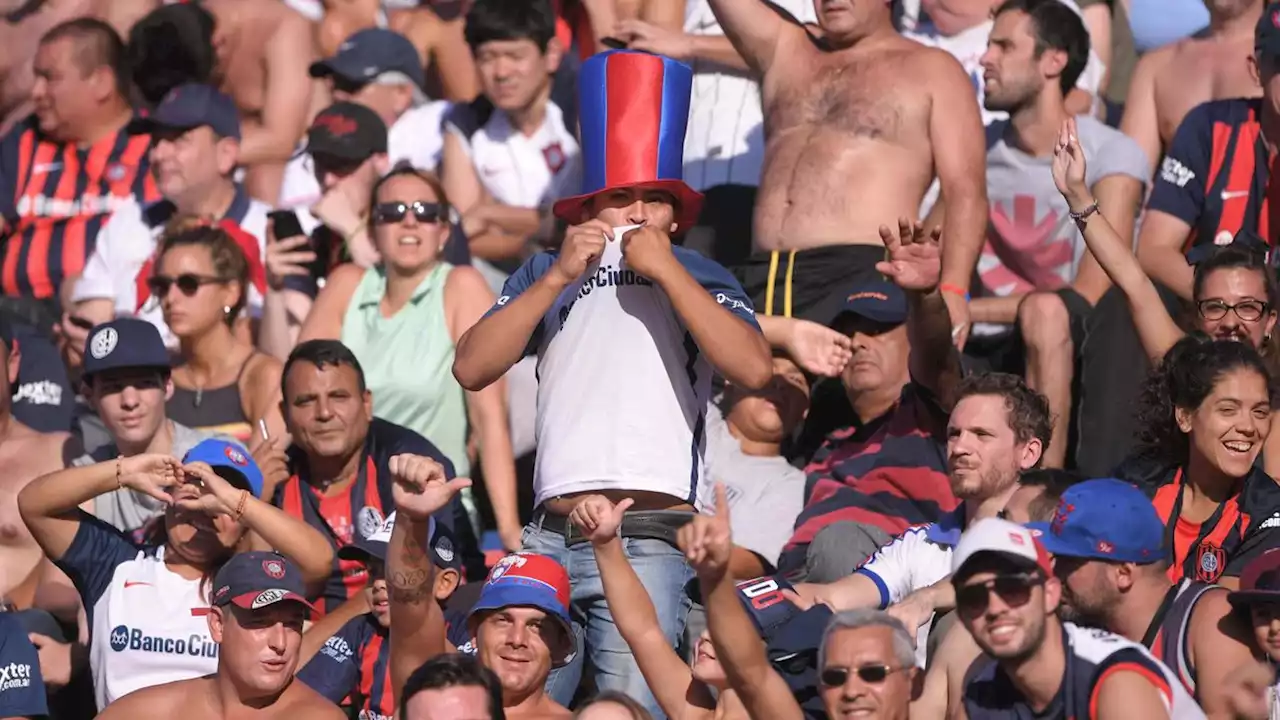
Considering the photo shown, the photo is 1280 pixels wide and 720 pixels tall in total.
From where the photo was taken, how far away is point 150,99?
1070 centimetres

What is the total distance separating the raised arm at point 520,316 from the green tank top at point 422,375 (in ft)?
6.65

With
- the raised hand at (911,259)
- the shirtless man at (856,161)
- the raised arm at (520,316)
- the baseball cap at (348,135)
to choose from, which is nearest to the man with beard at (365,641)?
the raised arm at (520,316)

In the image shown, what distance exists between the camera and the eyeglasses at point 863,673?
18.4 ft

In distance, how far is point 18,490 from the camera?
8336 mm

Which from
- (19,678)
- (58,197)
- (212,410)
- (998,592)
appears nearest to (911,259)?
(998,592)

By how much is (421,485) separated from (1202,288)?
278 centimetres

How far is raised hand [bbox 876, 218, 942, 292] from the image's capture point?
7.25 metres

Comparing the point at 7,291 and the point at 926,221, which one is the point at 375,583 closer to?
the point at 926,221

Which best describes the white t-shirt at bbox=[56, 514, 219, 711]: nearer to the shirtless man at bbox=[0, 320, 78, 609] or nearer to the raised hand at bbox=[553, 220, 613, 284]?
the shirtless man at bbox=[0, 320, 78, 609]

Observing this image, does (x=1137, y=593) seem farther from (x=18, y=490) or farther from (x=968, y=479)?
(x=18, y=490)

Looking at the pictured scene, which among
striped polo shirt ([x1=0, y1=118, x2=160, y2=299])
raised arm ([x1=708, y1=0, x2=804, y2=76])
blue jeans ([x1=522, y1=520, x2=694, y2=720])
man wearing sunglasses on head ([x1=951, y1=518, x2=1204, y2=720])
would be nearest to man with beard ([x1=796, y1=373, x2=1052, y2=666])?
blue jeans ([x1=522, y1=520, x2=694, y2=720])

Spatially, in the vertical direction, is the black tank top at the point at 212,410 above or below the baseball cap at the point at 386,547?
above

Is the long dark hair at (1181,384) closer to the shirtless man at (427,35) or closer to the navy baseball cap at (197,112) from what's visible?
the shirtless man at (427,35)

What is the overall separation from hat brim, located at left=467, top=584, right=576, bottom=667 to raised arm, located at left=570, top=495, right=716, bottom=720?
0.50 ft
